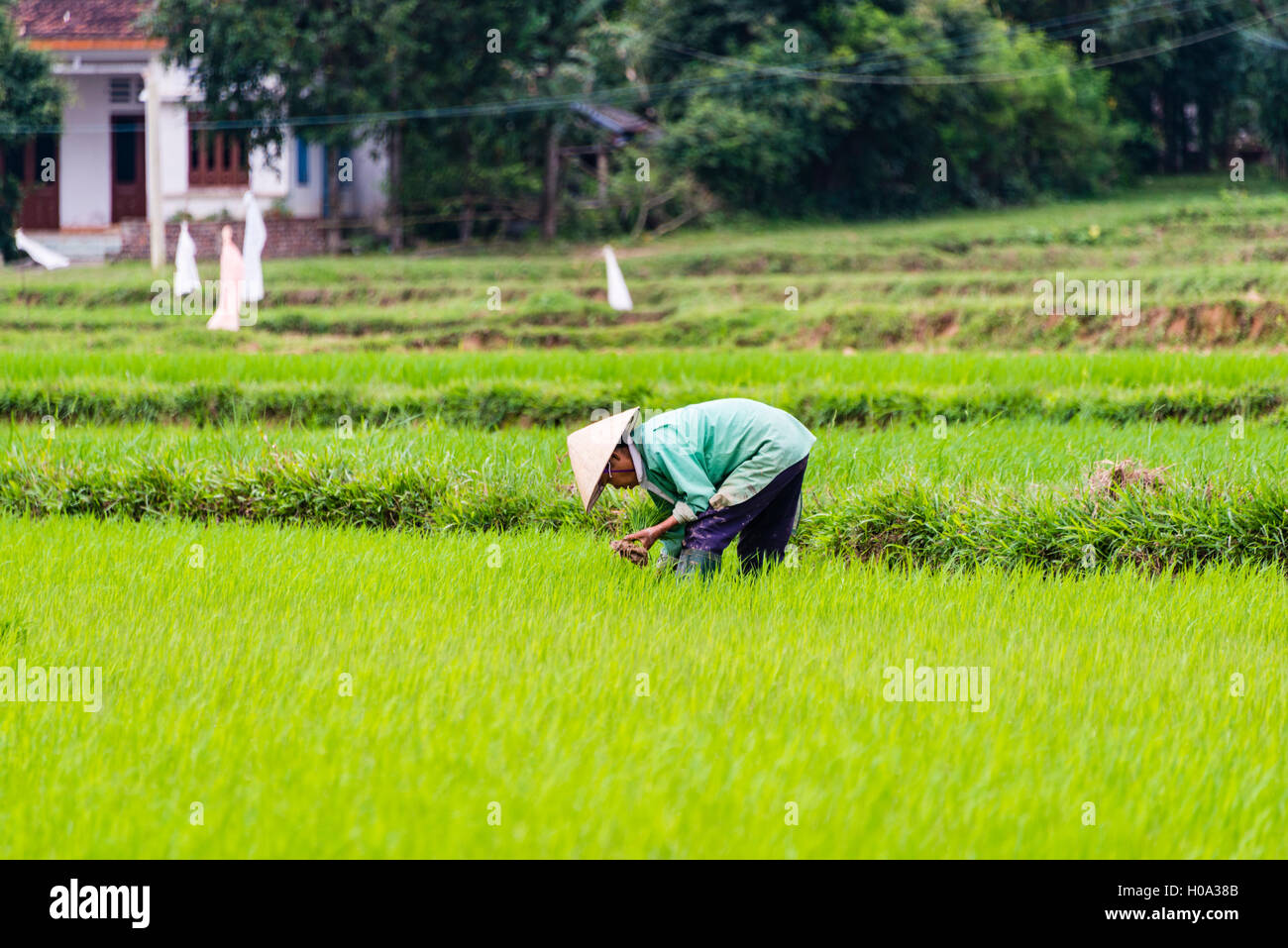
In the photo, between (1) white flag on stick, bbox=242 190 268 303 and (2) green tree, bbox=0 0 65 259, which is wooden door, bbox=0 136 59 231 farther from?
(1) white flag on stick, bbox=242 190 268 303

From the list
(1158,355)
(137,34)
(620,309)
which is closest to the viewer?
(1158,355)

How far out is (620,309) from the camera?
17531mm

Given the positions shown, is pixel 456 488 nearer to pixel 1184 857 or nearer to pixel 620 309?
pixel 1184 857

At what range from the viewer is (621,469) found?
4.86 m

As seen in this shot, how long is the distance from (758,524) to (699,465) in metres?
0.63

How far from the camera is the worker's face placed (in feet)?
15.9

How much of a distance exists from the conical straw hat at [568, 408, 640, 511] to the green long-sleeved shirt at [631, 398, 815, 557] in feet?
0.50

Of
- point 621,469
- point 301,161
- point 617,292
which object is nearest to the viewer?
point 621,469

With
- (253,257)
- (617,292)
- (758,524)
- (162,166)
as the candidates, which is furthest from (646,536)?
(162,166)

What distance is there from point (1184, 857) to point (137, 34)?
23.7 m

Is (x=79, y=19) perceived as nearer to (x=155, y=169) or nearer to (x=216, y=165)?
(x=216, y=165)

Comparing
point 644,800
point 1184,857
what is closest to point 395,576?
point 644,800

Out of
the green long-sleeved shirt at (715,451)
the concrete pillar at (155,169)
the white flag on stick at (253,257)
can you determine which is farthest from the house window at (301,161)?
the green long-sleeved shirt at (715,451)

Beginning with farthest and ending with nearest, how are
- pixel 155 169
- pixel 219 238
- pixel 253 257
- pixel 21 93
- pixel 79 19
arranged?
pixel 79 19
pixel 219 238
pixel 21 93
pixel 155 169
pixel 253 257
